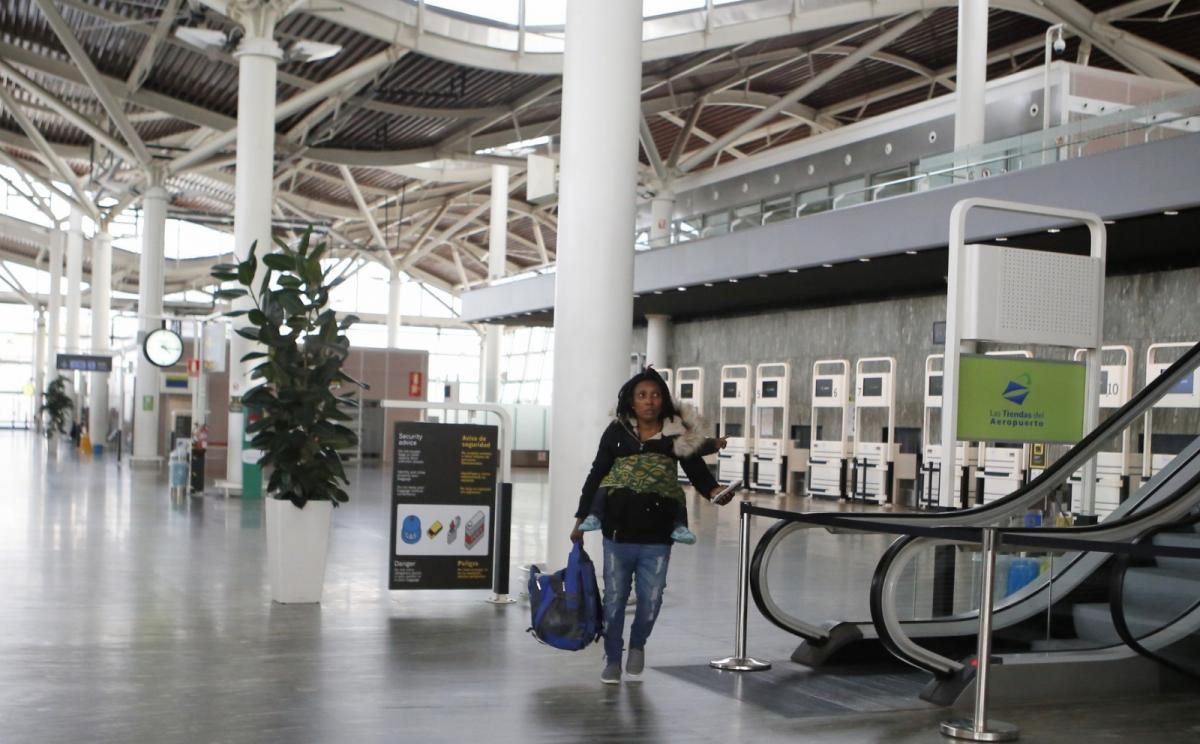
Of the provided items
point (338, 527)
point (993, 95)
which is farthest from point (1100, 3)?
point (338, 527)

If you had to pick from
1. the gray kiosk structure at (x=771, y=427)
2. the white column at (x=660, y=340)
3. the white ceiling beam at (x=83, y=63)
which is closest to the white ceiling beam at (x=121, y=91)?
the white ceiling beam at (x=83, y=63)

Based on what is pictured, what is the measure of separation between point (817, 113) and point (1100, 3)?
10834 millimetres

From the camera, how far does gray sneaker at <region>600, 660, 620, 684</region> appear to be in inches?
286

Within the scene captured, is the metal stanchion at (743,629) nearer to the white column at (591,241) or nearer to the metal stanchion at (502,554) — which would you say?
the white column at (591,241)

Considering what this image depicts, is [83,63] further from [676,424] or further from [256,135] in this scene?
[676,424]

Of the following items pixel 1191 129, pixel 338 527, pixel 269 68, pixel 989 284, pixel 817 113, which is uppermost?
pixel 817 113

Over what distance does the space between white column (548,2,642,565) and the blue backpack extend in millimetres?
2933

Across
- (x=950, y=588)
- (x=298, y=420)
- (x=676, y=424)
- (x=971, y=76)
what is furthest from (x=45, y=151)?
(x=950, y=588)

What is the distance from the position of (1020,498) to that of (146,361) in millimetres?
28465

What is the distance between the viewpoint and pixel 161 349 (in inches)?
1061

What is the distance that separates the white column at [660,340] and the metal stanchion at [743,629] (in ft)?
78.0

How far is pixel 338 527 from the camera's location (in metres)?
16.8

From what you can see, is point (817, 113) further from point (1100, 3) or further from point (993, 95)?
point (993, 95)

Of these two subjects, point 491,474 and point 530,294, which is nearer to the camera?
point 491,474
